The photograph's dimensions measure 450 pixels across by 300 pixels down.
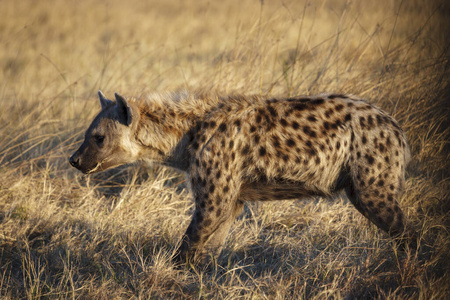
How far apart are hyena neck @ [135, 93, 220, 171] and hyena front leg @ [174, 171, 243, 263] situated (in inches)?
11.7

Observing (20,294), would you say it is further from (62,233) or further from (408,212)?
(408,212)

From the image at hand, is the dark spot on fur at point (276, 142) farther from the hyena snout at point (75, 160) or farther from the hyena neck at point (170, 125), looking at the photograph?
the hyena snout at point (75, 160)

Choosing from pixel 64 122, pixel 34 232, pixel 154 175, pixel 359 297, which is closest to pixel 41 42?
pixel 64 122

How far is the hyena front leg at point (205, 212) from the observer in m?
3.07

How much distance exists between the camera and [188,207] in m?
4.07

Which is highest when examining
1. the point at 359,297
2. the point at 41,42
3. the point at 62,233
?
the point at 359,297

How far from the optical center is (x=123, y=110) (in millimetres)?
3322

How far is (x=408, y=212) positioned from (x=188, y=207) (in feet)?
5.46

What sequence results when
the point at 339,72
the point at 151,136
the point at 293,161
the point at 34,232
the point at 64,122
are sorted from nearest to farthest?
the point at 293,161
the point at 151,136
the point at 34,232
the point at 339,72
the point at 64,122

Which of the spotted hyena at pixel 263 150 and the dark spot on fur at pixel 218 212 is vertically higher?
the spotted hyena at pixel 263 150

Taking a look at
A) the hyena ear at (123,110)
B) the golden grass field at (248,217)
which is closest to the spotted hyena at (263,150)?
the hyena ear at (123,110)

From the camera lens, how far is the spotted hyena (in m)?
3.07

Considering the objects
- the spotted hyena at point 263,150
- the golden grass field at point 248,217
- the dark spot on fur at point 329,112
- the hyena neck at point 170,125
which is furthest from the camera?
the hyena neck at point 170,125

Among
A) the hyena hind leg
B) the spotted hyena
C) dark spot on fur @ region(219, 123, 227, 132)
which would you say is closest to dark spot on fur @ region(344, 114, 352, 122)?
the spotted hyena
